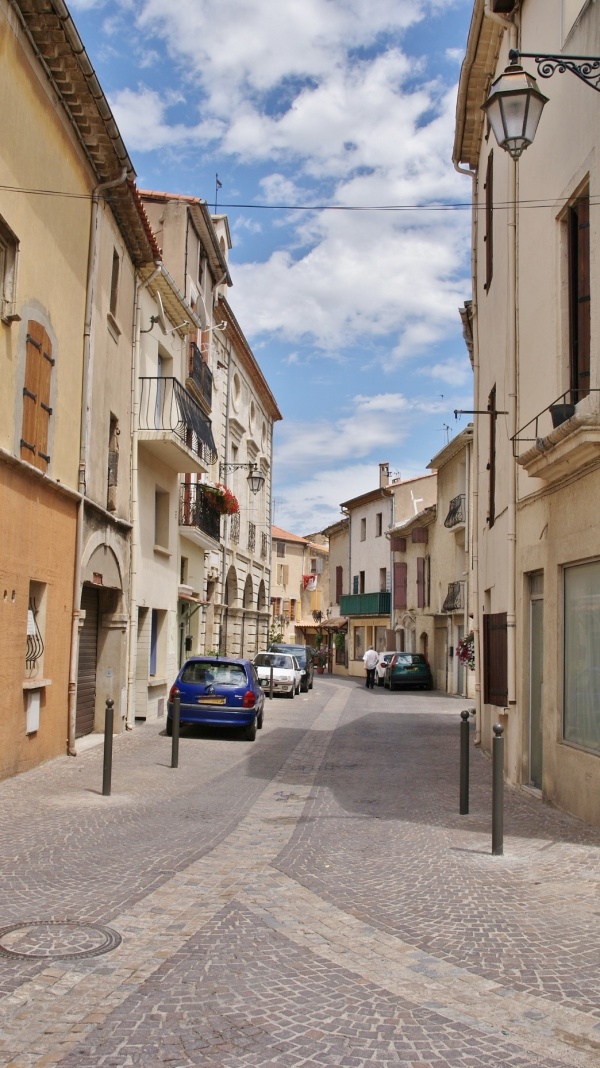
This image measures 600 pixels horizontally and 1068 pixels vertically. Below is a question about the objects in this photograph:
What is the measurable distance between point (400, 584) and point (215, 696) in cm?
3023

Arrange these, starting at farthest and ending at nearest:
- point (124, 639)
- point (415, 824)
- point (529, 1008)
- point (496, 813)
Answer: point (124, 639) → point (415, 824) → point (496, 813) → point (529, 1008)

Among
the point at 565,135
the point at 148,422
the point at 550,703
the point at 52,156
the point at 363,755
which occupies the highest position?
the point at 52,156

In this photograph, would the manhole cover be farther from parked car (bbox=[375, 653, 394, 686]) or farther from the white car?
parked car (bbox=[375, 653, 394, 686])

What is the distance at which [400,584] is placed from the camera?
4541cm

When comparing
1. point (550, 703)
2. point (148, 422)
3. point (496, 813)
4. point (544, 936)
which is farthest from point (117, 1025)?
point (148, 422)

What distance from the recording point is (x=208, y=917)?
5.78 metres

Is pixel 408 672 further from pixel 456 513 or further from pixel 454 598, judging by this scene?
pixel 456 513

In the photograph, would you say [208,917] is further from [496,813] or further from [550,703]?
[550,703]

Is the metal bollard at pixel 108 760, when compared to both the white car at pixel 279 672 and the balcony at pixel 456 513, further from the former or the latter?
the balcony at pixel 456 513

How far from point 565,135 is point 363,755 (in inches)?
363

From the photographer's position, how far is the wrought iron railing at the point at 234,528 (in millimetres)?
31281

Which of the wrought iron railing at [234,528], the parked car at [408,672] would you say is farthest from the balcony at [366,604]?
the wrought iron railing at [234,528]

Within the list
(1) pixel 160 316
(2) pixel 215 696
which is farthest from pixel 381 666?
(2) pixel 215 696

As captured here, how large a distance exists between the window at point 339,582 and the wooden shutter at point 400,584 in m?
12.3
